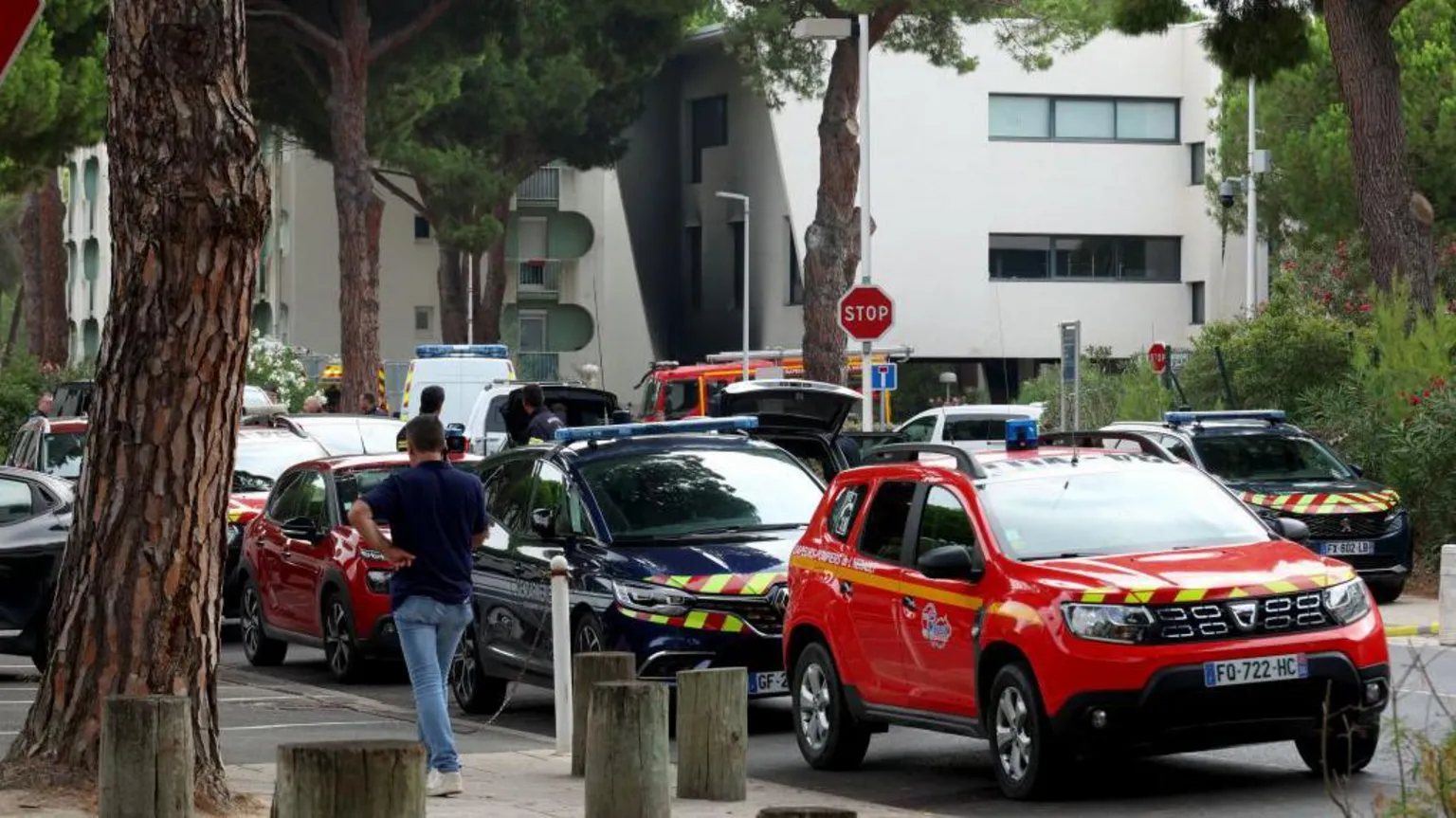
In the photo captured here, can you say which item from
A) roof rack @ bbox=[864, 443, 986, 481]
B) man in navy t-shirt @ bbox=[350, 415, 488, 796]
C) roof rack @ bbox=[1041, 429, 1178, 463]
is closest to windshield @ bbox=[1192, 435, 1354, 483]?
roof rack @ bbox=[1041, 429, 1178, 463]

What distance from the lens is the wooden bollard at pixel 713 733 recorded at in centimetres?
1168

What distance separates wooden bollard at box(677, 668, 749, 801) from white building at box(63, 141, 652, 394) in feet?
213

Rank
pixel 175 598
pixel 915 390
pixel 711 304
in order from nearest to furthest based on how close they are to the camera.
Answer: pixel 175 598 → pixel 915 390 → pixel 711 304

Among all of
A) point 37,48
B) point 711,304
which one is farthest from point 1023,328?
point 37,48

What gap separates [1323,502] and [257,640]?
940cm

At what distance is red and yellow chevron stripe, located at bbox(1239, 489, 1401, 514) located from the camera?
77.8 ft

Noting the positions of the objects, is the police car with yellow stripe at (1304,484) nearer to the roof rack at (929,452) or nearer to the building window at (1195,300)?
the roof rack at (929,452)

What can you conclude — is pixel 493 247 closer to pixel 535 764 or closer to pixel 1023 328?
pixel 1023 328

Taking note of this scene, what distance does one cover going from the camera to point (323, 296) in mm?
78250

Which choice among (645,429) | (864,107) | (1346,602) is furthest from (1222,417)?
(1346,602)

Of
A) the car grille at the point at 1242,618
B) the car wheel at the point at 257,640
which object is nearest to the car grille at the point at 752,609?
the car grille at the point at 1242,618

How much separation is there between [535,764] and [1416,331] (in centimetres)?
1526

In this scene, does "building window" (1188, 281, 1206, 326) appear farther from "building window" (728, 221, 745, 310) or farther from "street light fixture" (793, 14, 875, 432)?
"street light fixture" (793, 14, 875, 432)

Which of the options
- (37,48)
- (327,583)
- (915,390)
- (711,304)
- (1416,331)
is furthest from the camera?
(711,304)
